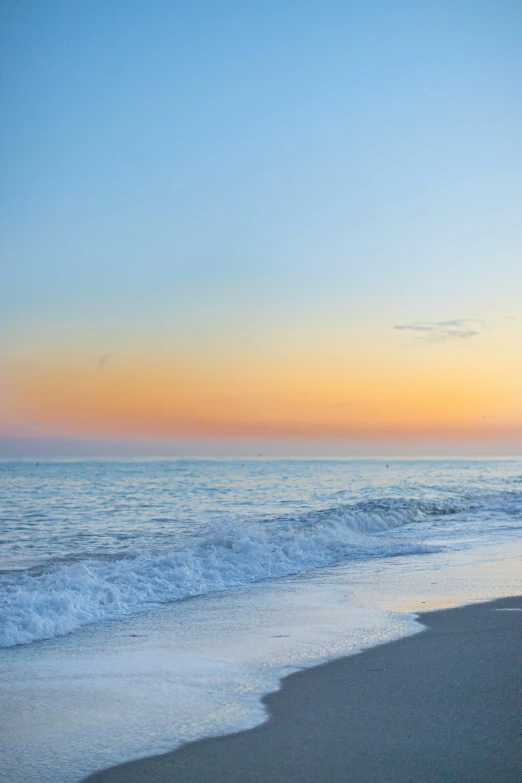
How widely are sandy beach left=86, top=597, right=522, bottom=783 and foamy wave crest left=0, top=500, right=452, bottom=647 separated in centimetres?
396

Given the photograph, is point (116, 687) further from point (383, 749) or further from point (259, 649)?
point (383, 749)

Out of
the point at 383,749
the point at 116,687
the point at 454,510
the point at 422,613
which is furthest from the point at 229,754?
the point at 454,510

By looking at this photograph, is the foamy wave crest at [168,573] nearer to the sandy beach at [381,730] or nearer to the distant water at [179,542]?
the distant water at [179,542]

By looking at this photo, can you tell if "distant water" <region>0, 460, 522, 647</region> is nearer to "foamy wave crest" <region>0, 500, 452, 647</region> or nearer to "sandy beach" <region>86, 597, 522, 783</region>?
"foamy wave crest" <region>0, 500, 452, 647</region>

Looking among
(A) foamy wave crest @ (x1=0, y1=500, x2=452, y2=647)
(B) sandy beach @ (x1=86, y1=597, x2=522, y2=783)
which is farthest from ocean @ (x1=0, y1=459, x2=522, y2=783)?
(B) sandy beach @ (x1=86, y1=597, x2=522, y2=783)

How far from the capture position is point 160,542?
16.5 m

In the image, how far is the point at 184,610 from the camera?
9.23m

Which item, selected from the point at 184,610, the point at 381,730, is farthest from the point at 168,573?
the point at 381,730

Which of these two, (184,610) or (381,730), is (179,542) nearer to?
(184,610)

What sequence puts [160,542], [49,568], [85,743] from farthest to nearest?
1. [160,542]
2. [49,568]
3. [85,743]

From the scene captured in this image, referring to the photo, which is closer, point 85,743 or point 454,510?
point 85,743

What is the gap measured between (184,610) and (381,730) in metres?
5.13

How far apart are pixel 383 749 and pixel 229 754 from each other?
95 cm

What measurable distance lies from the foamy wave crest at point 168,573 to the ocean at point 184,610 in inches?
1.5
